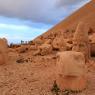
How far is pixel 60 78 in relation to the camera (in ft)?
25.2

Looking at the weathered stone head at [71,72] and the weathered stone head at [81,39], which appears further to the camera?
the weathered stone head at [81,39]

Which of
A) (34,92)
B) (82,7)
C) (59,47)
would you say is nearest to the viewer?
(34,92)

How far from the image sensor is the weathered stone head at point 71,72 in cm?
746

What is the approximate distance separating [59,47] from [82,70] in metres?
10.8

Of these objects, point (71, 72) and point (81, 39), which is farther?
point (81, 39)

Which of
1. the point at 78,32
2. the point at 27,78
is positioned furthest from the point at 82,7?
the point at 27,78

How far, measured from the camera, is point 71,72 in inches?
293

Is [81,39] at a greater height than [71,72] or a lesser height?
greater

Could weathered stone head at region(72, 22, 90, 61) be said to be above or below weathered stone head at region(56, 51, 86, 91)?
above

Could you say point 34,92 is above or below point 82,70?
below

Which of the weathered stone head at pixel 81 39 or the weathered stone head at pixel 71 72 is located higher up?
the weathered stone head at pixel 81 39

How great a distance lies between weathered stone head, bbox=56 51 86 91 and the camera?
7465 millimetres

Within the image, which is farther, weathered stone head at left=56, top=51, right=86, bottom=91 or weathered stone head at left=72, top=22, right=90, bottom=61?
weathered stone head at left=72, top=22, right=90, bottom=61

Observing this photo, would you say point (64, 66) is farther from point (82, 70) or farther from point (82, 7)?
point (82, 7)
